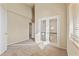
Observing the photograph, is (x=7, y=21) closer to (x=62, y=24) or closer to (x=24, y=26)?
(x=24, y=26)

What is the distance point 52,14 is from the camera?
12.9 feet

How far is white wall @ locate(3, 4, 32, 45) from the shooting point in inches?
152

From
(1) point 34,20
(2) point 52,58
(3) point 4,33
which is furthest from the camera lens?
(1) point 34,20

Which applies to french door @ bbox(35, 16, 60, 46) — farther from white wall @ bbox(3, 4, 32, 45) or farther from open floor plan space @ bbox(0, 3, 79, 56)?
white wall @ bbox(3, 4, 32, 45)

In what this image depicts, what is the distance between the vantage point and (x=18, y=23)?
399 cm

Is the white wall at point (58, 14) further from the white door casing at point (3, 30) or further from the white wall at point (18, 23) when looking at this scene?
the white door casing at point (3, 30)

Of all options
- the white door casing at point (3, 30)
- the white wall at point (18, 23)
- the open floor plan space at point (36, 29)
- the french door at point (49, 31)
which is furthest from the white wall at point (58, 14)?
the white door casing at point (3, 30)

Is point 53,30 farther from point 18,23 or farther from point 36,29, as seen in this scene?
point 18,23

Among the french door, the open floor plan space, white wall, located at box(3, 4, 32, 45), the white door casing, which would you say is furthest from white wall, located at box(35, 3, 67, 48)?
the white door casing

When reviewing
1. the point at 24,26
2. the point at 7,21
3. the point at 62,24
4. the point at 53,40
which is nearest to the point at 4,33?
the point at 7,21

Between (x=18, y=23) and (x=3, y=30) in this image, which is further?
(x=18, y=23)

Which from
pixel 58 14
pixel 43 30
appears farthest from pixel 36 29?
pixel 58 14

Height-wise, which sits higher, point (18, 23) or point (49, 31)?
point (18, 23)

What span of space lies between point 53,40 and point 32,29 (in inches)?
31.9
